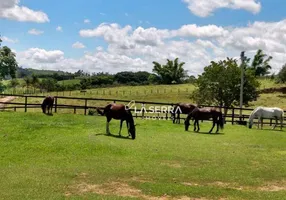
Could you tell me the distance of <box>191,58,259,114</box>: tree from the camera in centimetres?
3705

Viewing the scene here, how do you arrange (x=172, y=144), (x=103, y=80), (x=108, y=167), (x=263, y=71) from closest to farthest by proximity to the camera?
(x=108, y=167)
(x=172, y=144)
(x=263, y=71)
(x=103, y=80)

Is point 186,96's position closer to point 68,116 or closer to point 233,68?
point 233,68

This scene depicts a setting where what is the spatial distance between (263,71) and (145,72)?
60.6 metres

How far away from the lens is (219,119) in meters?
21.0

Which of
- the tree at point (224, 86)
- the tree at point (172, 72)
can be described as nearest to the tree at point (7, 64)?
the tree at point (224, 86)

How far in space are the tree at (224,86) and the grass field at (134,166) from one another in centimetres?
2036

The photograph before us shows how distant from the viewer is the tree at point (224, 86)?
3705 centimetres

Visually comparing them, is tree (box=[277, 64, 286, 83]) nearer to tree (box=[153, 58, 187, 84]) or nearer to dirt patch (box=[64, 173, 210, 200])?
tree (box=[153, 58, 187, 84])

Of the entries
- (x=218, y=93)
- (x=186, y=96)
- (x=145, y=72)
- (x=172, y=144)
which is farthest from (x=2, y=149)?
(x=145, y=72)

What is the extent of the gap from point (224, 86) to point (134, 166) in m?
28.4

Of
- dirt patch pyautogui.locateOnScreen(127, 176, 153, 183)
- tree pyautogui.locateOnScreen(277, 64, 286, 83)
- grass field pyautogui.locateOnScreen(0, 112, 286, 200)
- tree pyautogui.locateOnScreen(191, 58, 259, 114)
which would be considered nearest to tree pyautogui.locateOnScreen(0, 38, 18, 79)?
tree pyautogui.locateOnScreen(191, 58, 259, 114)

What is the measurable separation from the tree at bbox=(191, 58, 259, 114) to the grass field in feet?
66.8

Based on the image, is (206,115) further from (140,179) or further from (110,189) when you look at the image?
(110,189)

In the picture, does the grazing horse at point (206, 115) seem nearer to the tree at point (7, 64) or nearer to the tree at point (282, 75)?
the tree at point (7, 64)
